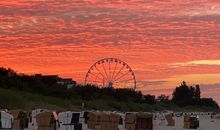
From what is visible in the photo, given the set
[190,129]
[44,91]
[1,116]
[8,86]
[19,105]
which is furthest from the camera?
[44,91]

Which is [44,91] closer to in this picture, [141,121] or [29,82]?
[29,82]

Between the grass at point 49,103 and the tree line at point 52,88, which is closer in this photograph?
the grass at point 49,103

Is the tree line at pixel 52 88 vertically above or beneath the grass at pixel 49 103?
above

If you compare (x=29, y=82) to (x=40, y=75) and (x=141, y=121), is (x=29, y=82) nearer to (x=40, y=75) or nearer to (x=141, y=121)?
(x=40, y=75)

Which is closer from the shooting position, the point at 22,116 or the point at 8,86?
the point at 22,116

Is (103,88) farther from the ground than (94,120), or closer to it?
farther from the ground

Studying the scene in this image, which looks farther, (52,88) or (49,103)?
(52,88)

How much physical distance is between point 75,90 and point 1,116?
84.8 meters

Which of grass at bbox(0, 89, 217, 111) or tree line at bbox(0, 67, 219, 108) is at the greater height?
tree line at bbox(0, 67, 219, 108)

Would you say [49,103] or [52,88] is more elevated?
[52,88]

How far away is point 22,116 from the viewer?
3800cm

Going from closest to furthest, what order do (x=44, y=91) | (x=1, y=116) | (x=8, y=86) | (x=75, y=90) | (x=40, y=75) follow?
1. (x=1, y=116)
2. (x=8, y=86)
3. (x=44, y=91)
4. (x=75, y=90)
5. (x=40, y=75)

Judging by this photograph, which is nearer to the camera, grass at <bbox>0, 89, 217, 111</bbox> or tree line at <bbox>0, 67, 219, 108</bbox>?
grass at <bbox>0, 89, 217, 111</bbox>

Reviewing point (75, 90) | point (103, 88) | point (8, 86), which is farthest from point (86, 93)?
point (8, 86)
